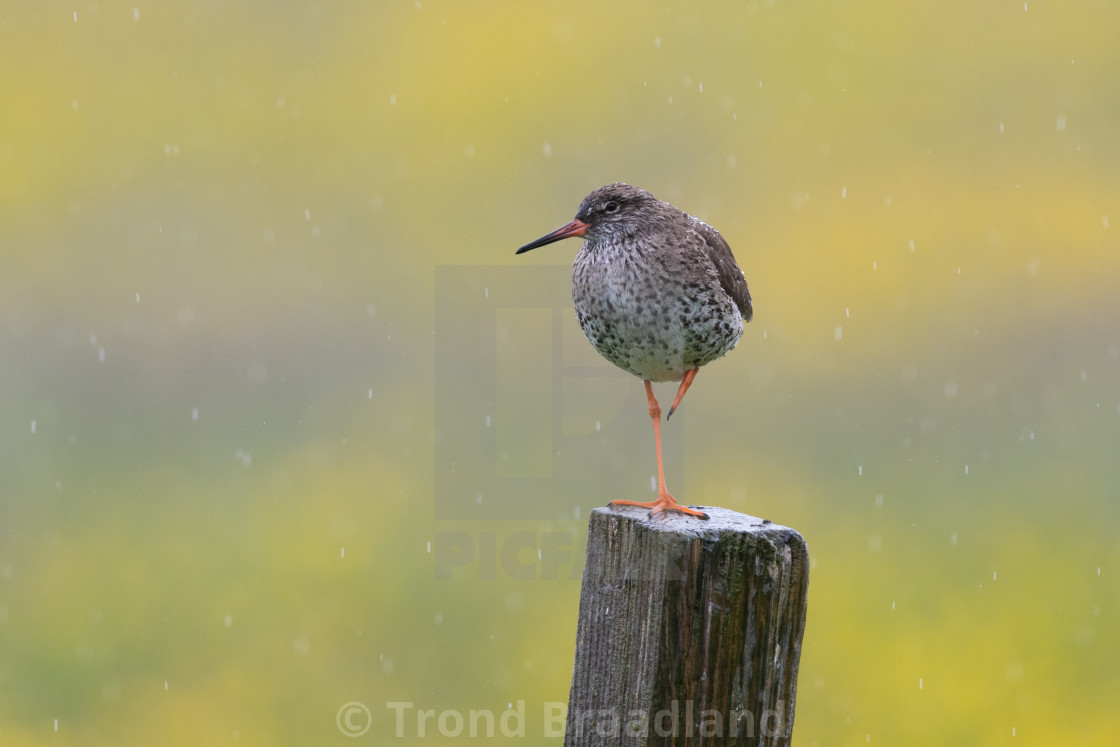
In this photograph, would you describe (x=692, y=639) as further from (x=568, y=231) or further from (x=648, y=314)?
(x=568, y=231)

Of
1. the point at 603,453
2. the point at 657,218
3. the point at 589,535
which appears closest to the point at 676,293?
the point at 657,218

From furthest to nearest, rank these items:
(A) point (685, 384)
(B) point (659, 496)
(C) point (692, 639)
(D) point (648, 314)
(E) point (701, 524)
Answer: (A) point (685, 384) < (D) point (648, 314) < (B) point (659, 496) < (E) point (701, 524) < (C) point (692, 639)

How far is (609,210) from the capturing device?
5266 millimetres

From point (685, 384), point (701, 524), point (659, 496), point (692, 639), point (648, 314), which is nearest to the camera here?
point (692, 639)

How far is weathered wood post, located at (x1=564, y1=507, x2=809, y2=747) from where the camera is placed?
2.96 meters

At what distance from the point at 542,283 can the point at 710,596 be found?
13.0 metres

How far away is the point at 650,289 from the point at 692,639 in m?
2.13

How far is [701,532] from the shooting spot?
308 cm

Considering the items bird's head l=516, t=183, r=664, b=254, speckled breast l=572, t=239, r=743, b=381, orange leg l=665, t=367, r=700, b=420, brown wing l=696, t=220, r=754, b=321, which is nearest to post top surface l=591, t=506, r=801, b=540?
speckled breast l=572, t=239, r=743, b=381

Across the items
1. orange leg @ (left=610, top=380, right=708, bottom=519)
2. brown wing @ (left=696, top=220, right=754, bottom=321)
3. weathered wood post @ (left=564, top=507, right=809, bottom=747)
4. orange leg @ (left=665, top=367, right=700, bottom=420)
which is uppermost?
brown wing @ (left=696, top=220, right=754, bottom=321)

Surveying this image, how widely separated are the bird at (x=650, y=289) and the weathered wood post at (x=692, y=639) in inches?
53.1

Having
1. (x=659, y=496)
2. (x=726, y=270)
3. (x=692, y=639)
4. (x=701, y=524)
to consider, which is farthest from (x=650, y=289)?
(x=692, y=639)

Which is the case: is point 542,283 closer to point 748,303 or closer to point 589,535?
point 748,303

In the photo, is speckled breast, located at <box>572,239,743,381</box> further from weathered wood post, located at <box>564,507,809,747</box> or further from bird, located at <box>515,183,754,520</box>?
weathered wood post, located at <box>564,507,809,747</box>
